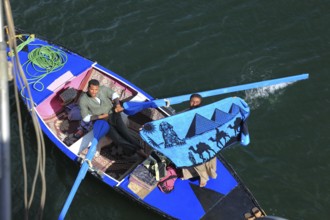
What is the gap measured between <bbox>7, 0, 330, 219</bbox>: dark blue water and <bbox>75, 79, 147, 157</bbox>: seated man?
1.63 m

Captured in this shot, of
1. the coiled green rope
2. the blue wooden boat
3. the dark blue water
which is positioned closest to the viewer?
the blue wooden boat

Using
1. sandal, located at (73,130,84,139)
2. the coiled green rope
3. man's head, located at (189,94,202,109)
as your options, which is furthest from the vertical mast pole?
the coiled green rope

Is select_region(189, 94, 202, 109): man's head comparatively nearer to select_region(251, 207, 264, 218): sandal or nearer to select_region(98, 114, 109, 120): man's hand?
select_region(98, 114, 109, 120): man's hand

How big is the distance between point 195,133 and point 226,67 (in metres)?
4.94

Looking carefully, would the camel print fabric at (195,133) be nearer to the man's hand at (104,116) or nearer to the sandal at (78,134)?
the man's hand at (104,116)

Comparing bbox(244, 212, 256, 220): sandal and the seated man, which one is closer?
bbox(244, 212, 256, 220): sandal

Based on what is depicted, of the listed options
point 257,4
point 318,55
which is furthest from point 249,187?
point 257,4

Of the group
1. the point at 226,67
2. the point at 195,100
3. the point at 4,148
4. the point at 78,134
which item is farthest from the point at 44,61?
the point at 4,148

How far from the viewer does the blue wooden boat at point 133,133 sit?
33.7 feet

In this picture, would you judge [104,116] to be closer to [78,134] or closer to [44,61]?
[78,134]

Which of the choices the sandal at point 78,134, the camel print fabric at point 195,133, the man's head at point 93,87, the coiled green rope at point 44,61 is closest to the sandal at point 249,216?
the camel print fabric at point 195,133

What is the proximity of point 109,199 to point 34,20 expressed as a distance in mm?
8123

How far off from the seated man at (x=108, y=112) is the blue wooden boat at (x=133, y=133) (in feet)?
1.68

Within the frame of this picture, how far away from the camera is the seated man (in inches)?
424
